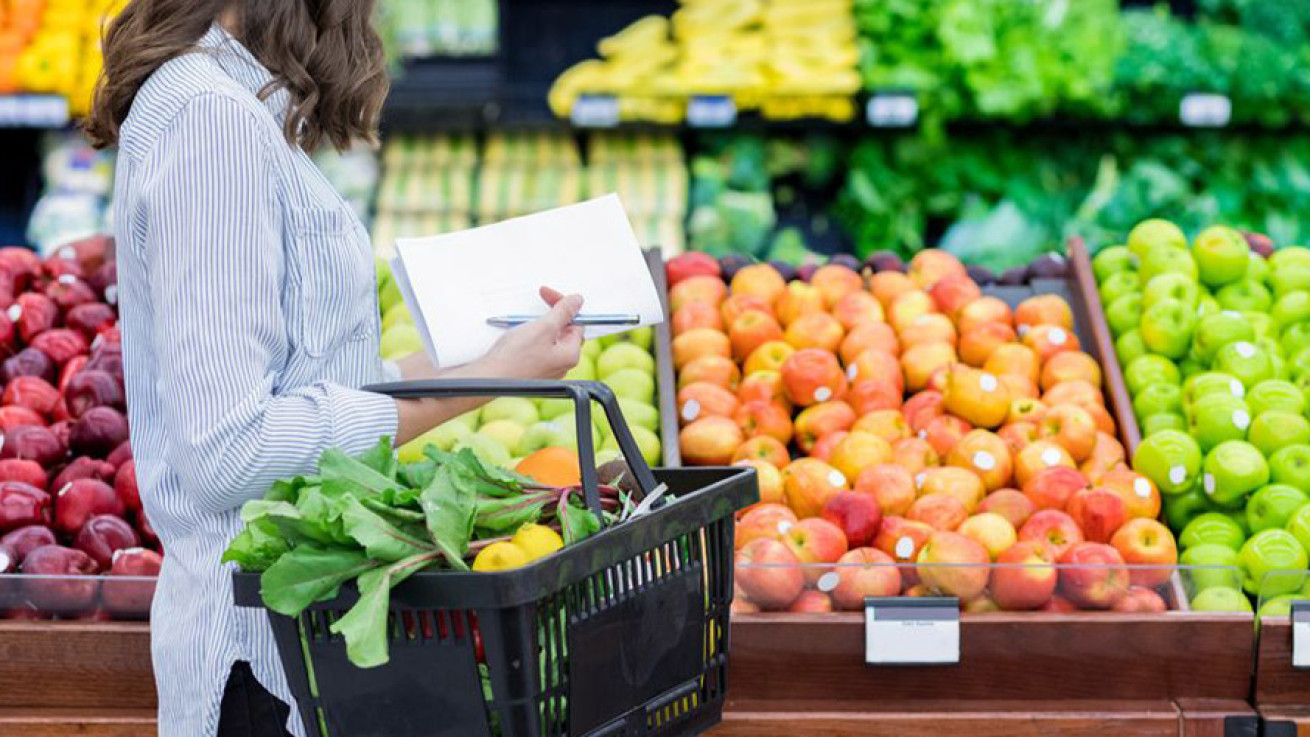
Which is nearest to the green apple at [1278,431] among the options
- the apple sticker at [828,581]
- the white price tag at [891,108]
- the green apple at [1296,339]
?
the green apple at [1296,339]

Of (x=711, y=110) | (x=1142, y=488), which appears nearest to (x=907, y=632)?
(x=1142, y=488)

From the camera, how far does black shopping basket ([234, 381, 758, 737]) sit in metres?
1.22

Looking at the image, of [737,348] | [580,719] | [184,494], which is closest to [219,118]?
[184,494]

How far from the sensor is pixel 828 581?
2229mm

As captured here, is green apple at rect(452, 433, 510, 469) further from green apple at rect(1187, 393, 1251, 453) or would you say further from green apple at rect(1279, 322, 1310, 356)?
green apple at rect(1279, 322, 1310, 356)

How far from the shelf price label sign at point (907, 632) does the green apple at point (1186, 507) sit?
66 cm

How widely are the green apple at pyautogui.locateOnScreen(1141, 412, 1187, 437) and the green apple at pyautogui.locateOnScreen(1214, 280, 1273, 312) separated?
1.26 ft

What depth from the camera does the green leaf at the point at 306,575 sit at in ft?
3.95

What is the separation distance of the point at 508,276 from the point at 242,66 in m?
0.33

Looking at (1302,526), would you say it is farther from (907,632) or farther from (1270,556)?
(907,632)

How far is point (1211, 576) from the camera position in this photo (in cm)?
222

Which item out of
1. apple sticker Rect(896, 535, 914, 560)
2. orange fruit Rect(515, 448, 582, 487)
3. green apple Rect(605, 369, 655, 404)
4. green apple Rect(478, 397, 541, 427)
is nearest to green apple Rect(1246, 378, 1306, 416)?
apple sticker Rect(896, 535, 914, 560)

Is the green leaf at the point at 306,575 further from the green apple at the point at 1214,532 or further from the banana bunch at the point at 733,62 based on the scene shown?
the banana bunch at the point at 733,62

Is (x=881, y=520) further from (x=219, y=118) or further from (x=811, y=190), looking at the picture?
(x=811, y=190)
